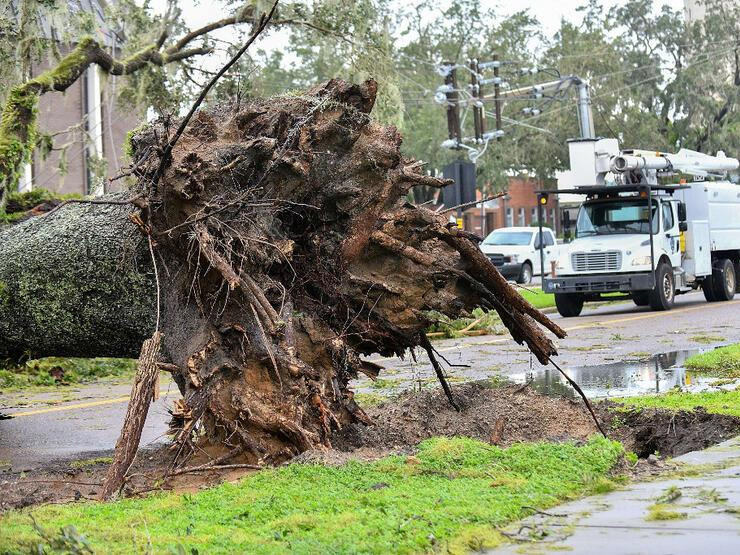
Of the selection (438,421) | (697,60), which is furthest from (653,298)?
(697,60)

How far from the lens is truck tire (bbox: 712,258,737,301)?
25.8 meters

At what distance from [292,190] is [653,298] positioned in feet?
53.7

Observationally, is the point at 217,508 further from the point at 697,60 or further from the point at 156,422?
the point at 697,60

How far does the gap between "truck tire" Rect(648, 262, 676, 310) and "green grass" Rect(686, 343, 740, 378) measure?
9285 mm

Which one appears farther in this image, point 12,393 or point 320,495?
point 12,393

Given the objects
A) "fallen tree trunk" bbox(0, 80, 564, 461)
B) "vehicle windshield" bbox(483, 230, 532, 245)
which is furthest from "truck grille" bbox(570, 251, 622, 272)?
"fallen tree trunk" bbox(0, 80, 564, 461)

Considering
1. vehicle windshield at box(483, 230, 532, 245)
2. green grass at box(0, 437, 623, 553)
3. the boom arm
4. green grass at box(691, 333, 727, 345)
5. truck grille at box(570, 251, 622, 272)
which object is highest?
the boom arm

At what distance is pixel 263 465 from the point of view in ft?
22.4

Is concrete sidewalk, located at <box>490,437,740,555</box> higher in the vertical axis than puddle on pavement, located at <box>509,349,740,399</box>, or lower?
higher

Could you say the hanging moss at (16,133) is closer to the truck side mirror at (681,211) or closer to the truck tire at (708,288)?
the truck side mirror at (681,211)

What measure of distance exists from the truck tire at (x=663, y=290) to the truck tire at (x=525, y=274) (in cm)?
1237

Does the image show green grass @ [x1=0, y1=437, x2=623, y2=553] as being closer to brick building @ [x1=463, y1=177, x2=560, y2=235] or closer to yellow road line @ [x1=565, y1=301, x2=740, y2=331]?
yellow road line @ [x1=565, y1=301, x2=740, y2=331]

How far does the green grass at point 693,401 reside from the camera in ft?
29.9

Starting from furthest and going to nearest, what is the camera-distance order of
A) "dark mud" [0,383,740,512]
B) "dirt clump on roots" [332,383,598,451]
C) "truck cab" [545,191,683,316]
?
"truck cab" [545,191,683,316], "dirt clump on roots" [332,383,598,451], "dark mud" [0,383,740,512]
